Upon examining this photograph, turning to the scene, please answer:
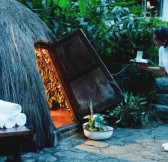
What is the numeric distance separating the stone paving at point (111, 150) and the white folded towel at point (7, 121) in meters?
1.41

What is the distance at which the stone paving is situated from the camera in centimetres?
468

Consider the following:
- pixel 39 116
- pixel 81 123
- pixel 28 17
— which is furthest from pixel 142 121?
pixel 28 17

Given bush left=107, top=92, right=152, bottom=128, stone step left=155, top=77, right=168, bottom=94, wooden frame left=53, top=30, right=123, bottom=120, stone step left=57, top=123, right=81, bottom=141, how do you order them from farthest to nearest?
stone step left=155, top=77, right=168, bottom=94 < bush left=107, top=92, right=152, bottom=128 < wooden frame left=53, top=30, right=123, bottom=120 < stone step left=57, top=123, right=81, bottom=141

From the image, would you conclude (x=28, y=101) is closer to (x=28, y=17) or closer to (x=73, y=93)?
(x=73, y=93)

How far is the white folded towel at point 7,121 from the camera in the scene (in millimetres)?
3186

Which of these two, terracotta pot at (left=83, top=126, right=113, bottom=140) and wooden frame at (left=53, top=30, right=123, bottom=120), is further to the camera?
wooden frame at (left=53, top=30, right=123, bottom=120)

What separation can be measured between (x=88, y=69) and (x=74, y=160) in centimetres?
203

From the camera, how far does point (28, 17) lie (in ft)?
19.2

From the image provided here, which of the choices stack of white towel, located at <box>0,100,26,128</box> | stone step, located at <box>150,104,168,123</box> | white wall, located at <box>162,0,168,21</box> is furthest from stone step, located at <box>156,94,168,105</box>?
white wall, located at <box>162,0,168,21</box>

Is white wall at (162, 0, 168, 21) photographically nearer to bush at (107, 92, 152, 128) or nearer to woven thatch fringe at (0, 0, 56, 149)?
bush at (107, 92, 152, 128)

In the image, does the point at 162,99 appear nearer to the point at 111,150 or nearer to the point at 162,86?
the point at 162,86

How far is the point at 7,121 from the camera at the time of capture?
3.22 meters

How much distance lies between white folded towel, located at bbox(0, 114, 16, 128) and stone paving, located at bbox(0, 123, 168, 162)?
4.63 ft

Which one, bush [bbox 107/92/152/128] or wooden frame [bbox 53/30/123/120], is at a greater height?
wooden frame [bbox 53/30/123/120]
